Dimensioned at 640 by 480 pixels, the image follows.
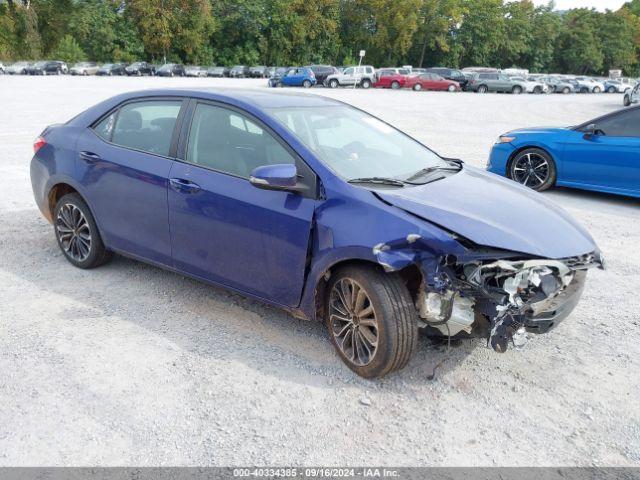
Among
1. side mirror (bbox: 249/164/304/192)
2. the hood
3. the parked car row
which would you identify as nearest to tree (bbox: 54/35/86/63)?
the parked car row

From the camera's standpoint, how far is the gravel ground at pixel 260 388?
2.83m

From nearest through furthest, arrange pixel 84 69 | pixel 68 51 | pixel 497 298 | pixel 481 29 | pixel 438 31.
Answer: pixel 497 298, pixel 84 69, pixel 68 51, pixel 438 31, pixel 481 29

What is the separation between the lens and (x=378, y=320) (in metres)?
3.23

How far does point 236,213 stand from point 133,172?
1123mm

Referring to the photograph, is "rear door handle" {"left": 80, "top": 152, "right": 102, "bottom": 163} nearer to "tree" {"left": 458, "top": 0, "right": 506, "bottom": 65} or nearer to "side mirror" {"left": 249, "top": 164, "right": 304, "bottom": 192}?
"side mirror" {"left": 249, "top": 164, "right": 304, "bottom": 192}

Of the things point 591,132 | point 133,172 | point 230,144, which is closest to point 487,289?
point 230,144

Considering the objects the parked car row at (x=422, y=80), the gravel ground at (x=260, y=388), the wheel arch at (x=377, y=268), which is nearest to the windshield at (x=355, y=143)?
the wheel arch at (x=377, y=268)

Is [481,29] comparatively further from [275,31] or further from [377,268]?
[377,268]

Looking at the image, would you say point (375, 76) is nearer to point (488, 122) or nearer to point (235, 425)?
point (488, 122)

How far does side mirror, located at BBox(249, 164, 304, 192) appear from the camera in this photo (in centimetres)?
345

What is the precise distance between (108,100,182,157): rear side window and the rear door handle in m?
0.18

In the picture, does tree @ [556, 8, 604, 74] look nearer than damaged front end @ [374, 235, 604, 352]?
No

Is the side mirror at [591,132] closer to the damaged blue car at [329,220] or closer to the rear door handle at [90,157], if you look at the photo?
the damaged blue car at [329,220]

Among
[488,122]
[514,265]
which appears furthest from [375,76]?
[514,265]
